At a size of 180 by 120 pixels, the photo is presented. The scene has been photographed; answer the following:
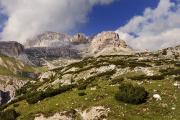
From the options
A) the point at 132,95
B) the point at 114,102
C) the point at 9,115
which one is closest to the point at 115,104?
the point at 114,102

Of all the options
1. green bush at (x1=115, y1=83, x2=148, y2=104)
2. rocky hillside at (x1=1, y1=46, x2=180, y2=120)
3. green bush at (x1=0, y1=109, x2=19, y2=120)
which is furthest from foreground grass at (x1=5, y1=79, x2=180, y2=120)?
green bush at (x1=0, y1=109, x2=19, y2=120)

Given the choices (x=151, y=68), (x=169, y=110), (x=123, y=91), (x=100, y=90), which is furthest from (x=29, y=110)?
(x=151, y=68)

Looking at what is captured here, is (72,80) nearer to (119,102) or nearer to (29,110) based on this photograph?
(29,110)

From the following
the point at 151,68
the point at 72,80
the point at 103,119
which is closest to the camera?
the point at 103,119

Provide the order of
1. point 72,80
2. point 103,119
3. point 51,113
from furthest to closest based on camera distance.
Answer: point 72,80 < point 51,113 < point 103,119

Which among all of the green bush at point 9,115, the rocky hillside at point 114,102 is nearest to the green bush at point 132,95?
the rocky hillside at point 114,102

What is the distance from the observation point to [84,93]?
152 feet

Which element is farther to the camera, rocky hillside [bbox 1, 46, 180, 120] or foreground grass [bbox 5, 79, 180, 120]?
rocky hillside [bbox 1, 46, 180, 120]

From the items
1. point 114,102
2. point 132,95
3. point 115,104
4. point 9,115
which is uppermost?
point 132,95

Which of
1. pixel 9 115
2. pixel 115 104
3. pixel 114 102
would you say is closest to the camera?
pixel 115 104

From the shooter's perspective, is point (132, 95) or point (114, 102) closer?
point (132, 95)

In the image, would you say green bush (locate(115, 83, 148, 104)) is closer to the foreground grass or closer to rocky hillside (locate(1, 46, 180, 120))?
rocky hillside (locate(1, 46, 180, 120))

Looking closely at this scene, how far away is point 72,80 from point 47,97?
76.4 feet

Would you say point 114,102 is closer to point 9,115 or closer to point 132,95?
point 132,95
